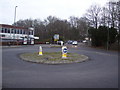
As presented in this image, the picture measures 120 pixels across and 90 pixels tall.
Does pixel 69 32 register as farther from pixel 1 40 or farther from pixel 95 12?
pixel 1 40

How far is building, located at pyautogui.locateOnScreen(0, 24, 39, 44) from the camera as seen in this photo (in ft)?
130

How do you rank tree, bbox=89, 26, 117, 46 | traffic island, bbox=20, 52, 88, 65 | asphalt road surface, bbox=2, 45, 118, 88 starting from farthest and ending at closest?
tree, bbox=89, 26, 117, 46
traffic island, bbox=20, 52, 88, 65
asphalt road surface, bbox=2, 45, 118, 88

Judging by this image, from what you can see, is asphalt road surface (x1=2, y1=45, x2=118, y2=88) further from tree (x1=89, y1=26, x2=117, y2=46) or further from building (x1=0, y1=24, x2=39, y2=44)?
building (x1=0, y1=24, x2=39, y2=44)

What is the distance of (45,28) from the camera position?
7675cm

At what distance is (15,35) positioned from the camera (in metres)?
42.9

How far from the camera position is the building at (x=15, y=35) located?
3950 cm

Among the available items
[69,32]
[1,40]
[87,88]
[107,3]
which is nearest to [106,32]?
[107,3]

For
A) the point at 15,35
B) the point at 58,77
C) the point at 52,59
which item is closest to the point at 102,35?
the point at 15,35

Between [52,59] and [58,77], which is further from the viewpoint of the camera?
[52,59]

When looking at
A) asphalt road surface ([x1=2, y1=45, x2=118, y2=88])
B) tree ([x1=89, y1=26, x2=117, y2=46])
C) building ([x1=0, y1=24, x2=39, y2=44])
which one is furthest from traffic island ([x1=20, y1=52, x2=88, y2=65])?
building ([x1=0, y1=24, x2=39, y2=44])

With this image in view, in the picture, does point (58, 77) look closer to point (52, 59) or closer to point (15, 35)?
point (52, 59)

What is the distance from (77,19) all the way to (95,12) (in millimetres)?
46539

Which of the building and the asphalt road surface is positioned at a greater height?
the building

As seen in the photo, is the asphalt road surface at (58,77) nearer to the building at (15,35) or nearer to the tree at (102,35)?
the tree at (102,35)
